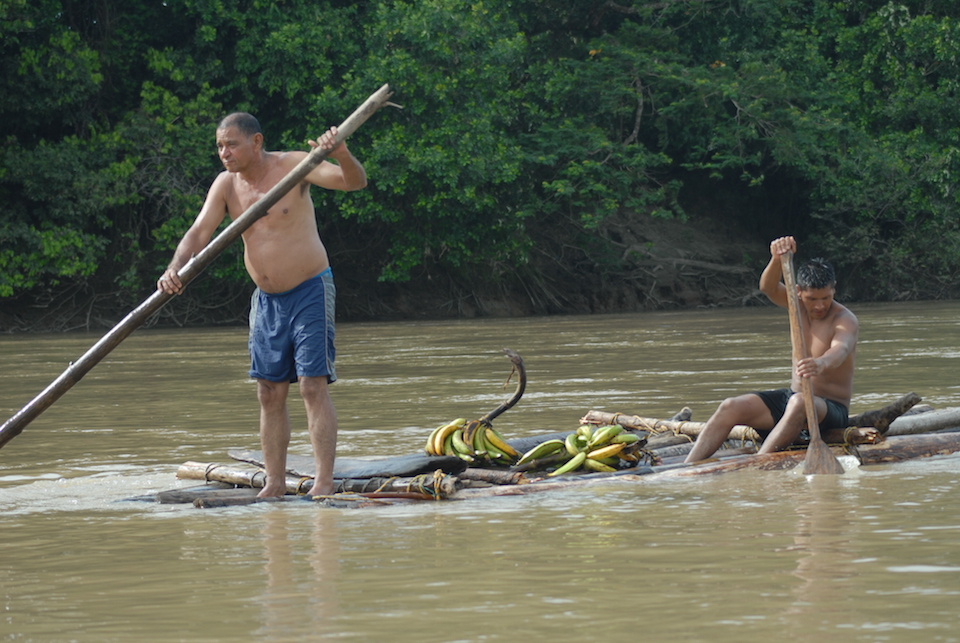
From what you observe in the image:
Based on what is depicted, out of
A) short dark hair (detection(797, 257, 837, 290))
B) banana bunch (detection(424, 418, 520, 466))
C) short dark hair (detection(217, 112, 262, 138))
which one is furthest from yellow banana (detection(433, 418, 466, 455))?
short dark hair (detection(797, 257, 837, 290))

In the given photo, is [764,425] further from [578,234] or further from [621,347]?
[578,234]

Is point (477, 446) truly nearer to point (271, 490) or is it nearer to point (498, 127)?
point (271, 490)

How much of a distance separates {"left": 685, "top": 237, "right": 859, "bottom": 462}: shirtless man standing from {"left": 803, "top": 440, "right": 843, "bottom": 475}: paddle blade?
29cm

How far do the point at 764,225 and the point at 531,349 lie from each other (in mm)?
14874

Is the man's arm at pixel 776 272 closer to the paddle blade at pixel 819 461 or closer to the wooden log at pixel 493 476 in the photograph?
the paddle blade at pixel 819 461

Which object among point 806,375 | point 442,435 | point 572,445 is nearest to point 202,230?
point 442,435

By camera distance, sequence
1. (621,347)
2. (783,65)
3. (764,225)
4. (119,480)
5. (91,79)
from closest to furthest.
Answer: (119,480) → (621,347) → (91,79) → (783,65) → (764,225)

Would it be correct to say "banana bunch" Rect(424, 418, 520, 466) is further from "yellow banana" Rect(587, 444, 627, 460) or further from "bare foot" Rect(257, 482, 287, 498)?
"bare foot" Rect(257, 482, 287, 498)

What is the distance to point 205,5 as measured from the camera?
75.3ft

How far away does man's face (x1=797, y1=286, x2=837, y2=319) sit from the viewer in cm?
650

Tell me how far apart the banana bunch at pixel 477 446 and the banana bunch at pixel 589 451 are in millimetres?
85

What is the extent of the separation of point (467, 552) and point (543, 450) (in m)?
1.84

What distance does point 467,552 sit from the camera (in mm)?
4414

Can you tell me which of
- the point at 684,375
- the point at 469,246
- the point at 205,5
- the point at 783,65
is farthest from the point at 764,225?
the point at 684,375
